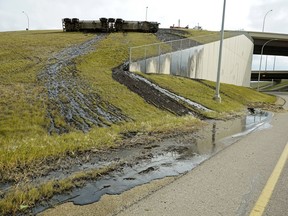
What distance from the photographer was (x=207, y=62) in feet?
112

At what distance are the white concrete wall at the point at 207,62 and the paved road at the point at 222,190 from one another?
580 inches

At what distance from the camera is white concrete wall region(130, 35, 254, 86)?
23.9 meters

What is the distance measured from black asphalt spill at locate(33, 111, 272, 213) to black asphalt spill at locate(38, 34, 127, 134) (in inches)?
95.5

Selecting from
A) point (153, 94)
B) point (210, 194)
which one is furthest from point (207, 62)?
point (210, 194)

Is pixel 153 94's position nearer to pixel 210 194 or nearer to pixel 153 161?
pixel 153 161

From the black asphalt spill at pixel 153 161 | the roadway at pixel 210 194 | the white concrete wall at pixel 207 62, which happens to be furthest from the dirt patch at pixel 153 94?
the roadway at pixel 210 194

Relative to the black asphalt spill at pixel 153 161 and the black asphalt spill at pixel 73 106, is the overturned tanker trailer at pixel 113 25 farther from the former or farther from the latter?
the black asphalt spill at pixel 153 161

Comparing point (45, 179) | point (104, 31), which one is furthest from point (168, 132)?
point (104, 31)

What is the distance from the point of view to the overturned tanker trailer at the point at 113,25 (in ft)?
154

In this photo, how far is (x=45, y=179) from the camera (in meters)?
5.38

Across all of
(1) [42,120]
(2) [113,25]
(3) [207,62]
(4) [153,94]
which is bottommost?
(4) [153,94]

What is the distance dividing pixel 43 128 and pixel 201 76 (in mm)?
25529

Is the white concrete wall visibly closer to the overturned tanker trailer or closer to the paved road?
the overturned tanker trailer

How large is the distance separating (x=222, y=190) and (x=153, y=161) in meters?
2.13
